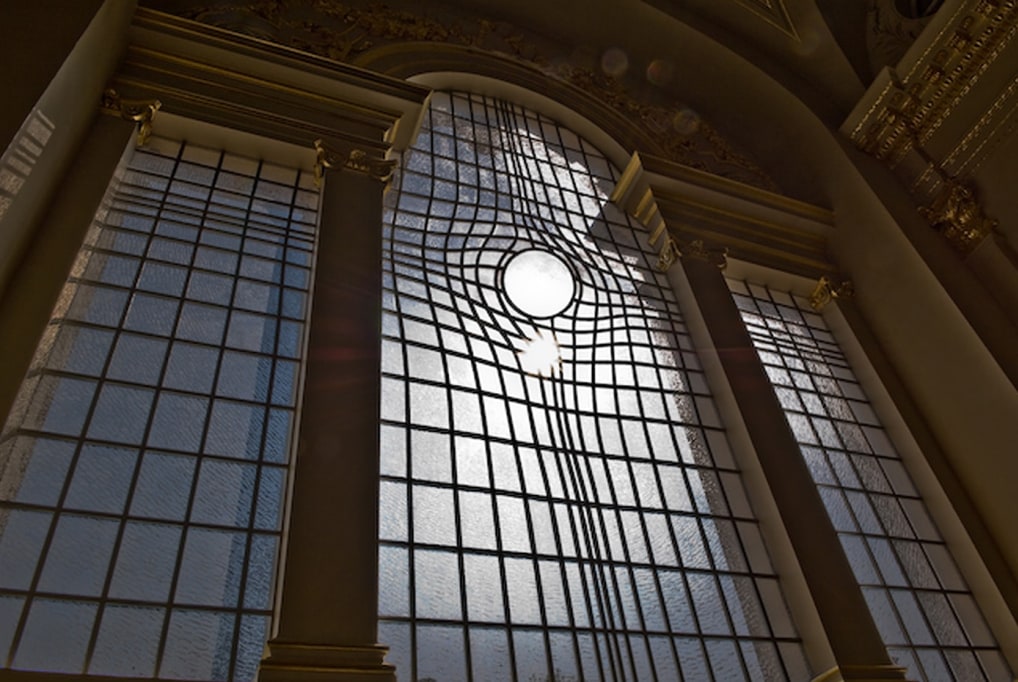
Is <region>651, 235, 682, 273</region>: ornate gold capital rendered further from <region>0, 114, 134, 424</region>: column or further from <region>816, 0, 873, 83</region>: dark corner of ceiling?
<region>0, 114, 134, 424</region>: column

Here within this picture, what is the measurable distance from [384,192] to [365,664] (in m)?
4.23

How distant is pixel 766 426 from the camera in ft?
22.1

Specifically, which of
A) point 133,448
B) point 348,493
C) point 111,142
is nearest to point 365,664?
point 348,493

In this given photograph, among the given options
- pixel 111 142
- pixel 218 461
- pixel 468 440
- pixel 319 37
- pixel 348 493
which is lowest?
pixel 348 493

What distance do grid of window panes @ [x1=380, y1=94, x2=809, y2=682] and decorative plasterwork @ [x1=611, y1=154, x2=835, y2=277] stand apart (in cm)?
61

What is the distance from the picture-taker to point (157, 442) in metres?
4.70

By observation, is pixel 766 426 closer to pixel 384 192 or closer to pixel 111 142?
pixel 384 192

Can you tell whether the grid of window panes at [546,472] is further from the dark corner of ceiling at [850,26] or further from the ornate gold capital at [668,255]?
the dark corner of ceiling at [850,26]

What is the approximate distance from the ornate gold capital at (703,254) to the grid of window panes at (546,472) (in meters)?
0.45

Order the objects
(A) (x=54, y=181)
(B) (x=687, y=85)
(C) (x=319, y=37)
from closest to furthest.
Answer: (A) (x=54, y=181)
(C) (x=319, y=37)
(B) (x=687, y=85)

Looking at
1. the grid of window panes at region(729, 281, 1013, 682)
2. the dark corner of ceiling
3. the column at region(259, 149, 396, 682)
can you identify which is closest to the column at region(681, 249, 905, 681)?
the grid of window panes at region(729, 281, 1013, 682)

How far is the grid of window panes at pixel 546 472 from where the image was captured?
15.8 ft

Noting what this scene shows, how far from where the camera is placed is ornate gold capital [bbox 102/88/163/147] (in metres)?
6.25

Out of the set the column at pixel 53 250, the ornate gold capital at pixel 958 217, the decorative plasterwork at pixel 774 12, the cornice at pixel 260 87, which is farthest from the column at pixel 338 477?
the decorative plasterwork at pixel 774 12
